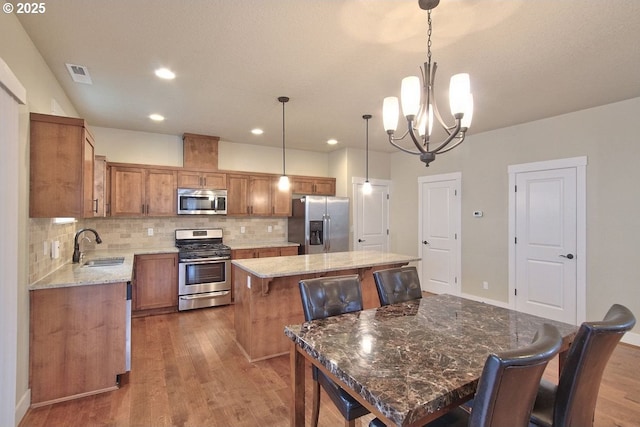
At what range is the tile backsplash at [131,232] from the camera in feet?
8.16

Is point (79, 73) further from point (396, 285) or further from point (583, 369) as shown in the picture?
Result: point (583, 369)

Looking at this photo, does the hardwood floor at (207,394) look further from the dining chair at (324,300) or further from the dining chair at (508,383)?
the dining chair at (508,383)

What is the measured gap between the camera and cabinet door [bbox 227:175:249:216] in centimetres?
517

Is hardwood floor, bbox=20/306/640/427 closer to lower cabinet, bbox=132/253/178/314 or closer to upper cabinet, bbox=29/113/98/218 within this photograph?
lower cabinet, bbox=132/253/178/314

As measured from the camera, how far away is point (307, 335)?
1653 mm

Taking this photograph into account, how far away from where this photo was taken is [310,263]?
3.30m

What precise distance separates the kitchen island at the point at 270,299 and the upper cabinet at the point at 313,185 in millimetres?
2524

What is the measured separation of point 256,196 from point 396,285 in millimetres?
3518

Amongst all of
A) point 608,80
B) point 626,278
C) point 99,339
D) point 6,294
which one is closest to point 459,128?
point 608,80

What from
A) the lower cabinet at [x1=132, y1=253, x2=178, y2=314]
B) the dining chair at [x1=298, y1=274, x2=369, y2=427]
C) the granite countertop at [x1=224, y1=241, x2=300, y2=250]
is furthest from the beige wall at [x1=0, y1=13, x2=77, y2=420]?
the granite countertop at [x1=224, y1=241, x2=300, y2=250]

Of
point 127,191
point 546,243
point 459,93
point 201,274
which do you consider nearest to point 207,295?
point 201,274

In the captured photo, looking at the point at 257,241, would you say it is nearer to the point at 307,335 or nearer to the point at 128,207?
the point at 128,207

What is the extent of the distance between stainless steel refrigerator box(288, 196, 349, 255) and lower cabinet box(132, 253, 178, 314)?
6.53 feet

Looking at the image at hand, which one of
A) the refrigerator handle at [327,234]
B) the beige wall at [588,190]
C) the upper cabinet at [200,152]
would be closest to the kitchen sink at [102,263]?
the upper cabinet at [200,152]
